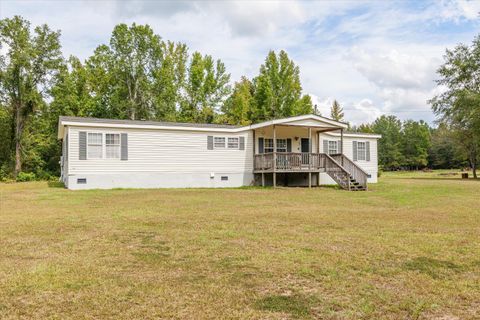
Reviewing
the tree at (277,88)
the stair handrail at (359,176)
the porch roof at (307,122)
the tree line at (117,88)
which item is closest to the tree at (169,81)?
the tree line at (117,88)

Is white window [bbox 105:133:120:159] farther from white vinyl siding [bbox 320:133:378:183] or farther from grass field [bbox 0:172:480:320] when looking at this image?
white vinyl siding [bbox 320:133:378:183]

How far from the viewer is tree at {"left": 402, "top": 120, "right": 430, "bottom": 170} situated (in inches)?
2756

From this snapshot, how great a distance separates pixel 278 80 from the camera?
36.2 metres

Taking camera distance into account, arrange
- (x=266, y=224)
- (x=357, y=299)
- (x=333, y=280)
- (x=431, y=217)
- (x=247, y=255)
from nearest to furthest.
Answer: (x=357, y=299) → (x=333, y=280) → (x=247, y=255) → (x=266, y=224) → (x=431, y=217)

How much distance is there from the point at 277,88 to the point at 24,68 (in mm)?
20597

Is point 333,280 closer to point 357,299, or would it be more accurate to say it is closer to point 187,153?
point 357,299

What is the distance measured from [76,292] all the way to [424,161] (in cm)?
7367

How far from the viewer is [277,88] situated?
1439 inches

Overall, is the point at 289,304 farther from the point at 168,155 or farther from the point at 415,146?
the point at 415,146

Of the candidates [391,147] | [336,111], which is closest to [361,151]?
[336,111]

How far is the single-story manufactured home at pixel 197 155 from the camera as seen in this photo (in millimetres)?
17672

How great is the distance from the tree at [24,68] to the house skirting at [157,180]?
12.9 m

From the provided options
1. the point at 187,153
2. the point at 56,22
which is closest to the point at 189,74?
the point at 56,22

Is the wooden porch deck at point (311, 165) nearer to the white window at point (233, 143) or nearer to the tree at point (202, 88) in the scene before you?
the white window at point (233, 143)
